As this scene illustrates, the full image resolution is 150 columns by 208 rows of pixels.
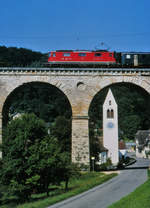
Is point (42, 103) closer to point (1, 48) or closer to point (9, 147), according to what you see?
point (1, 48)

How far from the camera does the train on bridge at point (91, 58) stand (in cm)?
3509

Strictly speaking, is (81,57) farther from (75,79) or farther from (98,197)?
(98,197)

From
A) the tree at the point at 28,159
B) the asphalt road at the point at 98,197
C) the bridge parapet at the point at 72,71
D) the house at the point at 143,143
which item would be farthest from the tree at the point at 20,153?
the house at the point at 143,143

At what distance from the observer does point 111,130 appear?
177ft

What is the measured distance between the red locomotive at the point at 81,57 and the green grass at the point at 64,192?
11.1 metres

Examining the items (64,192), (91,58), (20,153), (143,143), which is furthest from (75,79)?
(143,143)

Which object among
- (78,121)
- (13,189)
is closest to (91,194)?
(13,189)

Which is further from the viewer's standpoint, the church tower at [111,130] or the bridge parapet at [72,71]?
the church tower at [111,130]

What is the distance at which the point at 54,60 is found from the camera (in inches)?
1385

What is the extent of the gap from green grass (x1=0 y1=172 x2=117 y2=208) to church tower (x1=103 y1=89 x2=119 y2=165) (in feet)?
72.2

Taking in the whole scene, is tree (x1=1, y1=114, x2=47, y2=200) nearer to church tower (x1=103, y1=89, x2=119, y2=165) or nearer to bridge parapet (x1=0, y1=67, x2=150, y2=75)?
bridge parapet (x1=0, y1=67, x2=150, y2=75)

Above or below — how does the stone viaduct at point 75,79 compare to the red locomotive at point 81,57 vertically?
below

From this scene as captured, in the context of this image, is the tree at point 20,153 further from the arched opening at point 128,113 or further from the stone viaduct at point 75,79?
the arched opening at point 128,113

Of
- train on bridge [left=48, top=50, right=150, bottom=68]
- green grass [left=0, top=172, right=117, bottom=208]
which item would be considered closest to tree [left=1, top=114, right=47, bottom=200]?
green grass [left=0, top=172, right=117, bottom=208]
